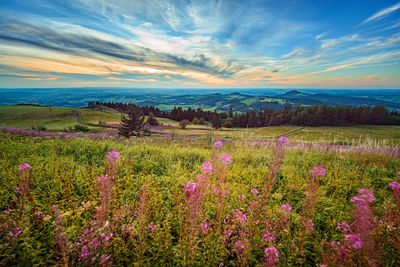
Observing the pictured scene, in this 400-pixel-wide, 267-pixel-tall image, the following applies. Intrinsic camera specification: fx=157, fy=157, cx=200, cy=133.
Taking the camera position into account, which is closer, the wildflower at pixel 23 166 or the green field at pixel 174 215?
the green field at pixel 174 215

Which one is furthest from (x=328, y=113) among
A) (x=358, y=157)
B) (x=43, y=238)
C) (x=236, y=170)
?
(x=43, y=238)

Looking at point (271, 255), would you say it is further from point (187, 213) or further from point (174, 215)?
point (174, 215)

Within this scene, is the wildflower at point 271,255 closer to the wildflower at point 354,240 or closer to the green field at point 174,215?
the green field at point 174,215

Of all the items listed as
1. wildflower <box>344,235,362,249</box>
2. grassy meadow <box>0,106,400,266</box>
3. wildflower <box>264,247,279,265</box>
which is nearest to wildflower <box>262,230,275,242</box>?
grassy meadow <box>0,106,400,266</box>

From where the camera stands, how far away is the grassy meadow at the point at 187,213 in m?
1.95

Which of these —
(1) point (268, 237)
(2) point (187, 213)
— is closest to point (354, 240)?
(1) point (268, 237)

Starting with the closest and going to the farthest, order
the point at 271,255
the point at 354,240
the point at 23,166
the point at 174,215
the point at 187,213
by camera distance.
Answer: the point at 354,240 < the point at 271,255 < the point at 187,213 < the point at 23,166 < the point at 174,215

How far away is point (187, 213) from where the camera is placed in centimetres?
225

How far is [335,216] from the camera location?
3.58 m

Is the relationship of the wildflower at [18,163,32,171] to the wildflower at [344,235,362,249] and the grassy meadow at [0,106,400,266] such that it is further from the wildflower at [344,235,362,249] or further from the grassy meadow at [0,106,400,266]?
the wildflower at [344,235,362,249]

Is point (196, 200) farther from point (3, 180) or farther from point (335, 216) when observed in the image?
point (3, 180)

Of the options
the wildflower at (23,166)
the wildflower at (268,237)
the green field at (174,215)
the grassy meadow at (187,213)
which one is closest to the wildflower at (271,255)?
the grassy meadow at (187,213)

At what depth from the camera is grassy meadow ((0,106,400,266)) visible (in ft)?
6.41

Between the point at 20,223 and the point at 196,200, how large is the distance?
2.45 m
